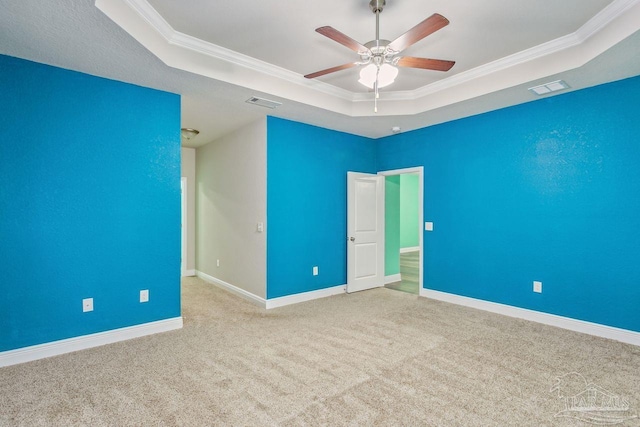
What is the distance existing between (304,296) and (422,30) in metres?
3.71

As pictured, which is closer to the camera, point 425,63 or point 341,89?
point 425,63

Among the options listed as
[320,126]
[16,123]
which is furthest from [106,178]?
[320,126]

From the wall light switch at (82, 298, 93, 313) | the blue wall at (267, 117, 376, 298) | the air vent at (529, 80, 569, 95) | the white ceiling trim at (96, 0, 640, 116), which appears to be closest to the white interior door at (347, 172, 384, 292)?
the blue wall at (267, 117, 376, 298)

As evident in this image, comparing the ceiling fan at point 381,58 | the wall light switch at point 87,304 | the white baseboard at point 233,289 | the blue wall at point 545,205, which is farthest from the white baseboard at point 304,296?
the ceiling fan at point 381,58

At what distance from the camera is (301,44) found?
3.04m

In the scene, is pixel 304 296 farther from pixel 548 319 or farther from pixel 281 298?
pixel 548 319

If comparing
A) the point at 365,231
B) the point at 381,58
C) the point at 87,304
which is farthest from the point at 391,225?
the point at 87,304

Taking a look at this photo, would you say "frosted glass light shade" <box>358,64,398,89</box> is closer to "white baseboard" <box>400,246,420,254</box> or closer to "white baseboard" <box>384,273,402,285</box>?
"white baseboard" <box>384,273,402,285</box>

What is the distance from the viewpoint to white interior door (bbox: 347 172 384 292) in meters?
5.25

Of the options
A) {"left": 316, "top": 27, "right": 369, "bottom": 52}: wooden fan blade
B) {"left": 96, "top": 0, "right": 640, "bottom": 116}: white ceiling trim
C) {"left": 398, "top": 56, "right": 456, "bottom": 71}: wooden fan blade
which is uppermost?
{"left": 96, "top": 0, "right": 640, "bottom": 116}: white ceiling trim

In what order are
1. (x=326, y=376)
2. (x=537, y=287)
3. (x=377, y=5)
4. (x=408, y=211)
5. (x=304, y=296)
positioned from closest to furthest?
(x=377, y=5), (x=326, y=376), (x=537, y=287), (x=304, y=296), (x=408, y=211)

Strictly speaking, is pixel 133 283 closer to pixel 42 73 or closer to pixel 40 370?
pixel 40 370

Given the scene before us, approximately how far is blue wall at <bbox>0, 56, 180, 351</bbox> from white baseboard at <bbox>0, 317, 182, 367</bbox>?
0.06 metres

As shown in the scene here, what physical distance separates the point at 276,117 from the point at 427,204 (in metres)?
2.69
